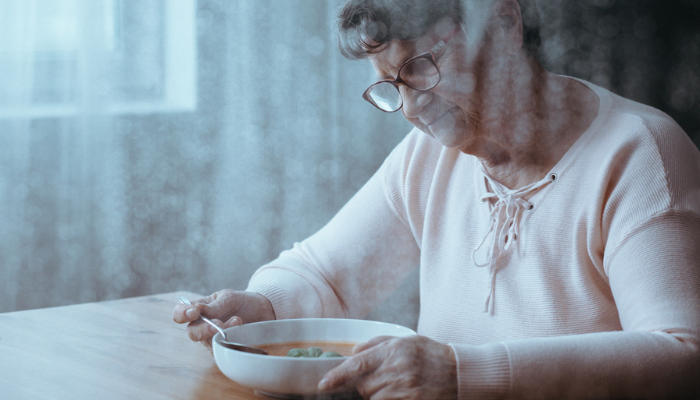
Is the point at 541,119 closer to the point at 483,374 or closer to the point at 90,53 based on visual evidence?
the point at 483,374

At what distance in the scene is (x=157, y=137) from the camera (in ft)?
3.81

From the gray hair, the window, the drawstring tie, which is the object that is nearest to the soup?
the drawstring tie

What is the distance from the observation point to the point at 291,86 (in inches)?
44.7

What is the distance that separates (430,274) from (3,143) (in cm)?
87

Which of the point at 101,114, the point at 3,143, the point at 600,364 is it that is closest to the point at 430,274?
the point at 600,364

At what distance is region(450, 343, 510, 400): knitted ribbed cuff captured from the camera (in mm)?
527

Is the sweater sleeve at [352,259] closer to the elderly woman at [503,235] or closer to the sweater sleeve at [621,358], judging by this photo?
the elderly woman at [503,235]

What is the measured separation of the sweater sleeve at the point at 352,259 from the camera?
92 cm

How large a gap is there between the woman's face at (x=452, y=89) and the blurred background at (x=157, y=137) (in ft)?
0.91

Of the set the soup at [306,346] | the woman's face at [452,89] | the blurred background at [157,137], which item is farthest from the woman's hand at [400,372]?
the blurred background at [157,137]

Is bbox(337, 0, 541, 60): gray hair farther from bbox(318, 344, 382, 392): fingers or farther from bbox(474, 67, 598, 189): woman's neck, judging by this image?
bbox(318, 344, 382, 392): fingers

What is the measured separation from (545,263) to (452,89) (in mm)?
262

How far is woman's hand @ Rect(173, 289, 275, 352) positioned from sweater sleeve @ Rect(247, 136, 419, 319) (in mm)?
66

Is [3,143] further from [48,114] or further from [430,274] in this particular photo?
[430,274]
